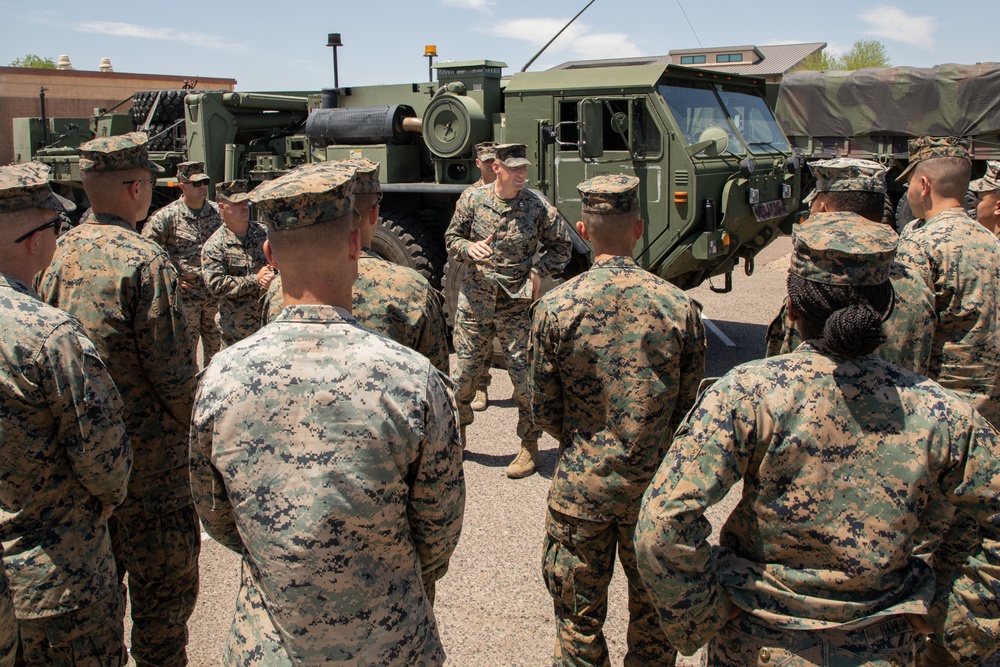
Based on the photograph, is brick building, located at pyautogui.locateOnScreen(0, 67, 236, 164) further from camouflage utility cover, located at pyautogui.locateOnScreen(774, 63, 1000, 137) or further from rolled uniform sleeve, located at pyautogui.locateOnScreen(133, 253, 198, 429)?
rolled uniform sleeve, located at pyautogui.locateOnScreen(133, 253, 198, 429)

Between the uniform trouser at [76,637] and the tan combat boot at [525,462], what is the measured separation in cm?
286

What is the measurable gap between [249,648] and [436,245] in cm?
631

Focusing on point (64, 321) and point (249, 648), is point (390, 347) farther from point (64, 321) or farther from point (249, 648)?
point (64, 321)

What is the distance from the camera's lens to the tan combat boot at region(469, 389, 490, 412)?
20.9ft

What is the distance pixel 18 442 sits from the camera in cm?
220

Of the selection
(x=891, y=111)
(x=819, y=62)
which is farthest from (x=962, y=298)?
(x=819, y=62)

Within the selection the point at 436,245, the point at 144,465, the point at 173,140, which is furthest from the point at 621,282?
the point at 173,140

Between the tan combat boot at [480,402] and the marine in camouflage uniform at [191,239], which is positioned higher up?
the marine in camouflage uniform at [191,239]

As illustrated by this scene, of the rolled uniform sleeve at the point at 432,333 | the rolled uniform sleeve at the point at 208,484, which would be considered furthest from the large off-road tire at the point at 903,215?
the rolled uniform sleeve at the point at 208,484

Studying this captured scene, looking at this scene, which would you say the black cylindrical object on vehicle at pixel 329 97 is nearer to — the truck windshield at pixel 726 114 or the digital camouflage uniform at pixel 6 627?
the truck windshield at pixel 726 114

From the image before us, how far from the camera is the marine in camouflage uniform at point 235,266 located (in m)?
5.39

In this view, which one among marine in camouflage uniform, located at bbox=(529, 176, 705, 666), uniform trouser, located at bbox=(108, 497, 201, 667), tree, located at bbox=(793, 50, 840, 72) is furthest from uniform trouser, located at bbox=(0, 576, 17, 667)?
tree, located at bbox=(793, 50, 840, 72)

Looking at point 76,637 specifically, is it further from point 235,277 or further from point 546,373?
point 235,277

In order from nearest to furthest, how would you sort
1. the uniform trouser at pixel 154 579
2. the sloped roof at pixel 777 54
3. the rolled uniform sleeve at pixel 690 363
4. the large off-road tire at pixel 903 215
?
1. the rolled uniform sleeve at pixel 690 363
2. the uniform trouser at pixel 154 579
3. the large off-road tire at pixel 903 215
4. the sloped roof at pixel 777 54
